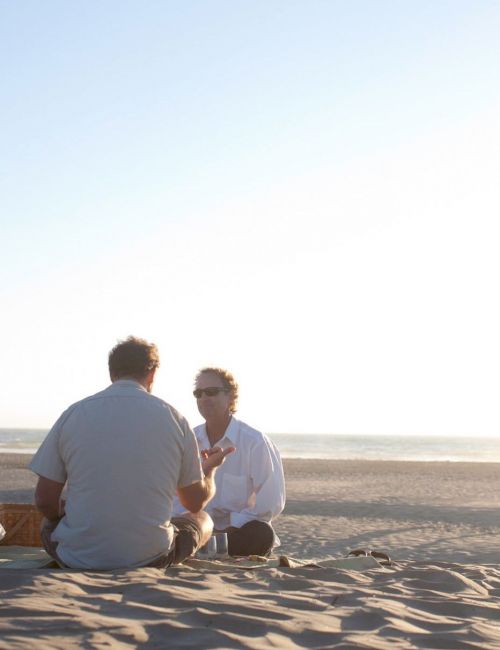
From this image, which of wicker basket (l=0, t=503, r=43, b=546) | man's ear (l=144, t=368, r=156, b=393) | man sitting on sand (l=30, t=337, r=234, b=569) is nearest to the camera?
man sitting on sand (l=30, t=337, r=234, b=569)

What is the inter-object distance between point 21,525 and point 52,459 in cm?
228

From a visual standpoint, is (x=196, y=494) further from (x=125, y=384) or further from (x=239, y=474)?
(x=239, y=474)

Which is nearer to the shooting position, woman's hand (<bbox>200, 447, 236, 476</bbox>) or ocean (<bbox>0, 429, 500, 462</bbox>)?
woman's hand (<bbox>200, 447, 236, 476</bbox>)

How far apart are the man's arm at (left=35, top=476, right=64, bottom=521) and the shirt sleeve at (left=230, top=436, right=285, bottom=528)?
1.91m

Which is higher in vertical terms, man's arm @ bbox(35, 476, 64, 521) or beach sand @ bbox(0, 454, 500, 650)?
man's arm @ bbox(35, 476, 64, 521)

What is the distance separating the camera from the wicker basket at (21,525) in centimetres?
663

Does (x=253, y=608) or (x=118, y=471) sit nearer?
(x=253, y=608)

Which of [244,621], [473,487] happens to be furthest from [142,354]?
[473,487]

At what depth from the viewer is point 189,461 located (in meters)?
4.78

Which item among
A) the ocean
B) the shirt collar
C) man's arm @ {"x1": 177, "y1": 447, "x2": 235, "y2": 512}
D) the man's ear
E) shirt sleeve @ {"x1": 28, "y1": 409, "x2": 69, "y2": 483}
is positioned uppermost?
the man's ear

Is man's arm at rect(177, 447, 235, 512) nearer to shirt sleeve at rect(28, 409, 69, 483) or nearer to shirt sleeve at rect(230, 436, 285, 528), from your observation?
shirt sleeve at rect(28, 409, 69, 483)

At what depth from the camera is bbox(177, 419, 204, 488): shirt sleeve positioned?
4742 mm

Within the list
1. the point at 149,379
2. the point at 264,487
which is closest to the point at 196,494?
the point at 149,379

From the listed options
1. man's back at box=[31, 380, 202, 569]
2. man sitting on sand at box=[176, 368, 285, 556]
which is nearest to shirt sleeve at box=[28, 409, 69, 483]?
man's back at box=[31, 380, 202, 569]
